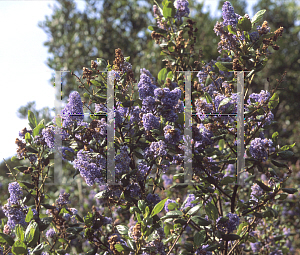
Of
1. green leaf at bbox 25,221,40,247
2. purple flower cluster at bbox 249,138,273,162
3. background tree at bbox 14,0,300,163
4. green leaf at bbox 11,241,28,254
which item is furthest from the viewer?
background tree at bbox 14,0,300,163

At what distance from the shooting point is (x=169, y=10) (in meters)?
2.46

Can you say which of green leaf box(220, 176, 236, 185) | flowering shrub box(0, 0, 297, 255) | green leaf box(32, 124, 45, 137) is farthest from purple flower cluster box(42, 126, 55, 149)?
green leaf box(220, 176, 236, 185)

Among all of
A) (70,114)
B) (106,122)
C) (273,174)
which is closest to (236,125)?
(273,174)

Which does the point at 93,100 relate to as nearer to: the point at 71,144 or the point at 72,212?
the point at 71,144

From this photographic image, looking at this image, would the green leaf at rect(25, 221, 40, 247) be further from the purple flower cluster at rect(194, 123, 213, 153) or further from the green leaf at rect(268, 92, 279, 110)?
the green leaf at rect(268, 92, 279, 110)

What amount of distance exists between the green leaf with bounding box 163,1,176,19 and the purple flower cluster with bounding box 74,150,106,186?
1.26m

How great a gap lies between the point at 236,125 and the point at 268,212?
65 cm

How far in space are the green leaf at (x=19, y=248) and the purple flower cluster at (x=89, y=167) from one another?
478 mm

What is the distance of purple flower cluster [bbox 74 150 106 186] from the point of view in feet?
6.19

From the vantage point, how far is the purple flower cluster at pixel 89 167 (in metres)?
1.89

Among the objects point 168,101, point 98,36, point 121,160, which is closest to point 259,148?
point 168,101

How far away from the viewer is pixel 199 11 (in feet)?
29.2

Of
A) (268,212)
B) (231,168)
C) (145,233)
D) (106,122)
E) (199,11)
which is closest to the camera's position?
(145,233)

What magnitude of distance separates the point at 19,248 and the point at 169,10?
1914mm
